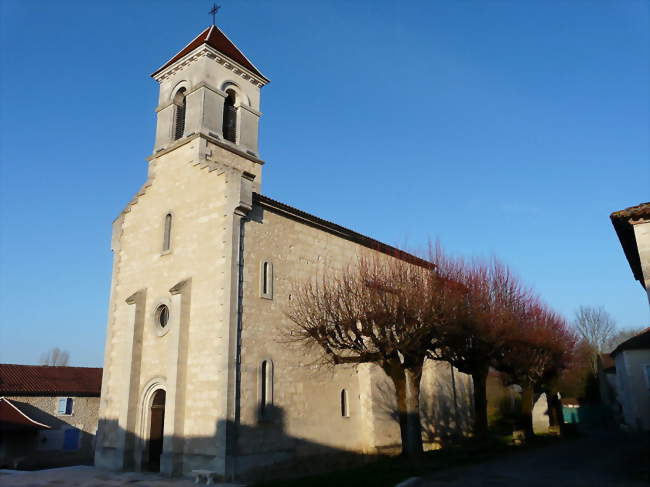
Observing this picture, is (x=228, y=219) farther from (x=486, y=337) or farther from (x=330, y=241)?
(x=486, y=337)

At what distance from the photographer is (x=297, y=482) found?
42.0ft

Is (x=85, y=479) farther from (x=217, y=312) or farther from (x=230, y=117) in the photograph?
(x=230, y=117)

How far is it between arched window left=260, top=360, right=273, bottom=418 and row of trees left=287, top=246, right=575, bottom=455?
1379 millimetres

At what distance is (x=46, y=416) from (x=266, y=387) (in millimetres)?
21939

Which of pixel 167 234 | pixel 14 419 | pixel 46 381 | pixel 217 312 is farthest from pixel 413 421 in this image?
pixel 46 381

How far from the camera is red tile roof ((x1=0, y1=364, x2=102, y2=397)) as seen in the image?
1182 inches

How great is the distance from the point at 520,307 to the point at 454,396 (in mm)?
6757

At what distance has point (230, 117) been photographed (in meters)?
20.2

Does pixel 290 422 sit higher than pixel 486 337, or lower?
lower

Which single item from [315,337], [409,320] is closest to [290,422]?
[315,337]

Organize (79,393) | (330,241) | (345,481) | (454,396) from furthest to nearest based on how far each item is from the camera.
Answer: (79,393) < (454,396) < (330,241) < (345,481)

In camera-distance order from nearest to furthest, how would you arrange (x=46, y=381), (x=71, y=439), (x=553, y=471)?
(x=553, y=471) < (x=71, y=439) < (x=46, y=381)

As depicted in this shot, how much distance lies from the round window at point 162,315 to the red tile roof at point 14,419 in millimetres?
15934

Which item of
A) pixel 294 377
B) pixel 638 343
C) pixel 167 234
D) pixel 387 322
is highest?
pixel 167 234
